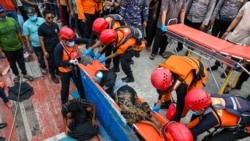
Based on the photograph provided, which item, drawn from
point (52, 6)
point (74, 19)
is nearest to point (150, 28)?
point (74, 19)

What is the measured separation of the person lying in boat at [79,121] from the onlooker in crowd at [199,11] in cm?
283

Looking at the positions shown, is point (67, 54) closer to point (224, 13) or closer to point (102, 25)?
point (102, 25)

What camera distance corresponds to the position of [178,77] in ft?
7.47

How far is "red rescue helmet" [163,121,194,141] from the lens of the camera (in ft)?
5.72

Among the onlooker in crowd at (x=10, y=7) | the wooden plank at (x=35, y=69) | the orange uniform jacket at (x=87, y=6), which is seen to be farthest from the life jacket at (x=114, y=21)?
the onlooker in crowd at (x=10, y=7)

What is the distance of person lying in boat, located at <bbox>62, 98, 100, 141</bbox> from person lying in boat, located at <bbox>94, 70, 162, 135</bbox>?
410 millimetres

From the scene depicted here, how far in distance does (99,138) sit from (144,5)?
2.59 meters

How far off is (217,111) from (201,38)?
1.68 metres

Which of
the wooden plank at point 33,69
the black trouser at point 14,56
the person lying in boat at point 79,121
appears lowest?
the wooden plank at point 33,69

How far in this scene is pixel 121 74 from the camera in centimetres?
421

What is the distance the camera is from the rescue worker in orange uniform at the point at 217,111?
191cm

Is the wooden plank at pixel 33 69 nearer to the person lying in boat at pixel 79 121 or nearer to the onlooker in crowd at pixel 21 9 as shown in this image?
the onlooker in crowd at pixel 21 9

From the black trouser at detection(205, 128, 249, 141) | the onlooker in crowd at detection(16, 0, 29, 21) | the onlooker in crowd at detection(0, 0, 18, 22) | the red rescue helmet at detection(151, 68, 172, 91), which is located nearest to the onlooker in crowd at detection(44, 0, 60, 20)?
the onlooker in crowd at detection(16, 0, 29, 21)

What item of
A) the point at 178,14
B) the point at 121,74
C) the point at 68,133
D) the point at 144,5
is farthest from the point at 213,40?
the point at 68,133
